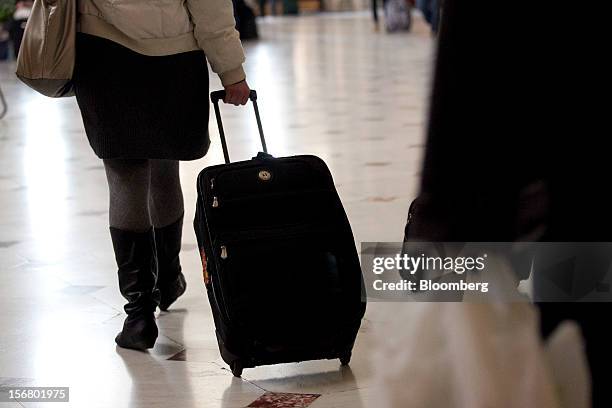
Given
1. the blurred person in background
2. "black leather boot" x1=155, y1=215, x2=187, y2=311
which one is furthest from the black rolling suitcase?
the blurred person in background

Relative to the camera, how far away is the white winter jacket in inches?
106

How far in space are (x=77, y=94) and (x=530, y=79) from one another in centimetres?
207

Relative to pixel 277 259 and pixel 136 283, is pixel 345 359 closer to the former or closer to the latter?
pixel 277 259

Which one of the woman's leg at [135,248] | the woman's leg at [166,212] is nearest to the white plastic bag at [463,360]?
the woman's leg at [135,248]

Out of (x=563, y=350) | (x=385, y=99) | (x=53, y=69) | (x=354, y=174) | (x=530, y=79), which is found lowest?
(x=385, y=99)

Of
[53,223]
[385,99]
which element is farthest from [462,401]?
[385,99]

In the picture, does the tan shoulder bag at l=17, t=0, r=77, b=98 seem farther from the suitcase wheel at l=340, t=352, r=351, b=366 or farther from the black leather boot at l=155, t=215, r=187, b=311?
the suitcase wheel at l=340, t=352, r=351, b=366

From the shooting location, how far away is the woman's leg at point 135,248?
2.86 metres

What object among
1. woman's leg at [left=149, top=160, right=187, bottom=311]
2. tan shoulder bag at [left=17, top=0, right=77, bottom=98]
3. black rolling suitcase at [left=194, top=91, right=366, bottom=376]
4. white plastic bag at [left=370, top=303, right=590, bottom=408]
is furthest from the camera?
woman's leg at [left=149, top=160, right=187, bottom=311]

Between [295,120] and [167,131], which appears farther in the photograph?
[295,120]

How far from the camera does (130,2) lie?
2.69 metres

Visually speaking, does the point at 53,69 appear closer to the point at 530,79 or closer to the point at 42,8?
the point at 42,8

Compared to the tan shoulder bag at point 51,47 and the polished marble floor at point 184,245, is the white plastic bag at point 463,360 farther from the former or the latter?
the tan shoulder bag at point 51,47

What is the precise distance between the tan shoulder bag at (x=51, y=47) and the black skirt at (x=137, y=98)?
53 mm
